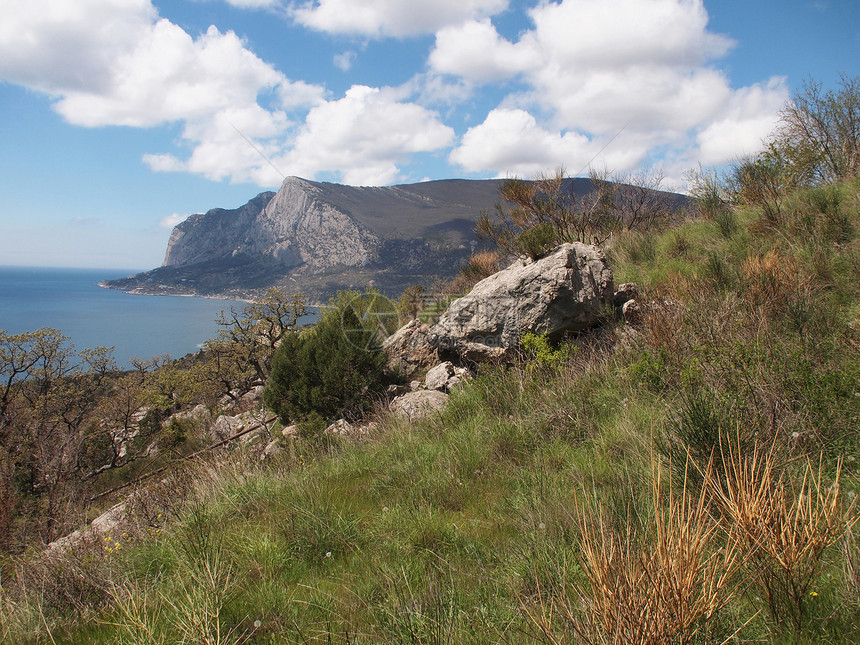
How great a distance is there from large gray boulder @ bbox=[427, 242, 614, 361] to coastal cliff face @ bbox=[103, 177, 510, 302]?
4661cm

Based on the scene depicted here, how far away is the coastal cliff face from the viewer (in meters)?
66.8

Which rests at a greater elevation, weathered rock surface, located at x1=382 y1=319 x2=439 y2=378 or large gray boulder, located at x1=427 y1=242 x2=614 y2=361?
large gray boulder, located at x1=427 y1=242 x2=614 y2=361

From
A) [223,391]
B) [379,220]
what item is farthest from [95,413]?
[379,220]

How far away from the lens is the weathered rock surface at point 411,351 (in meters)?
10.7

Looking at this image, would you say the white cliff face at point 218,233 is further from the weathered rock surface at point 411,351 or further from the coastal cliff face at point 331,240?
the weathered rock surface at point 411,351

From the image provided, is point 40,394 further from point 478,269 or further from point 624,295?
point 624,295

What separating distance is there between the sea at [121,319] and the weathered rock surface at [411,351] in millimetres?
34138

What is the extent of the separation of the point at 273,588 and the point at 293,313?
61.6 feet

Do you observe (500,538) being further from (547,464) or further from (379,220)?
(379,220)

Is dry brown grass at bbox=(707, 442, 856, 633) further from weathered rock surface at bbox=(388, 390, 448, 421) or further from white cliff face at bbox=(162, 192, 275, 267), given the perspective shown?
white cliff face at bbox=(162, 192, 275, 267)

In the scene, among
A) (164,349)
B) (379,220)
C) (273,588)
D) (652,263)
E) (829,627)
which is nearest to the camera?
(829,627)

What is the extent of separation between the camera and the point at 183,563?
2629 mm

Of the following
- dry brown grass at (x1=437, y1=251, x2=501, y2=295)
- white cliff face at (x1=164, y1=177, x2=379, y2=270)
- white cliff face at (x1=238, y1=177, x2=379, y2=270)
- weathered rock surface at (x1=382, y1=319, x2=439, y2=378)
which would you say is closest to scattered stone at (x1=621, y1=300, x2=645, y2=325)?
weathered rock surface at (x1=382, y1=319, x2=439, y2=378)

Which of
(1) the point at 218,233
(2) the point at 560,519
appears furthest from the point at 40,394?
(1) the point at 218,233
